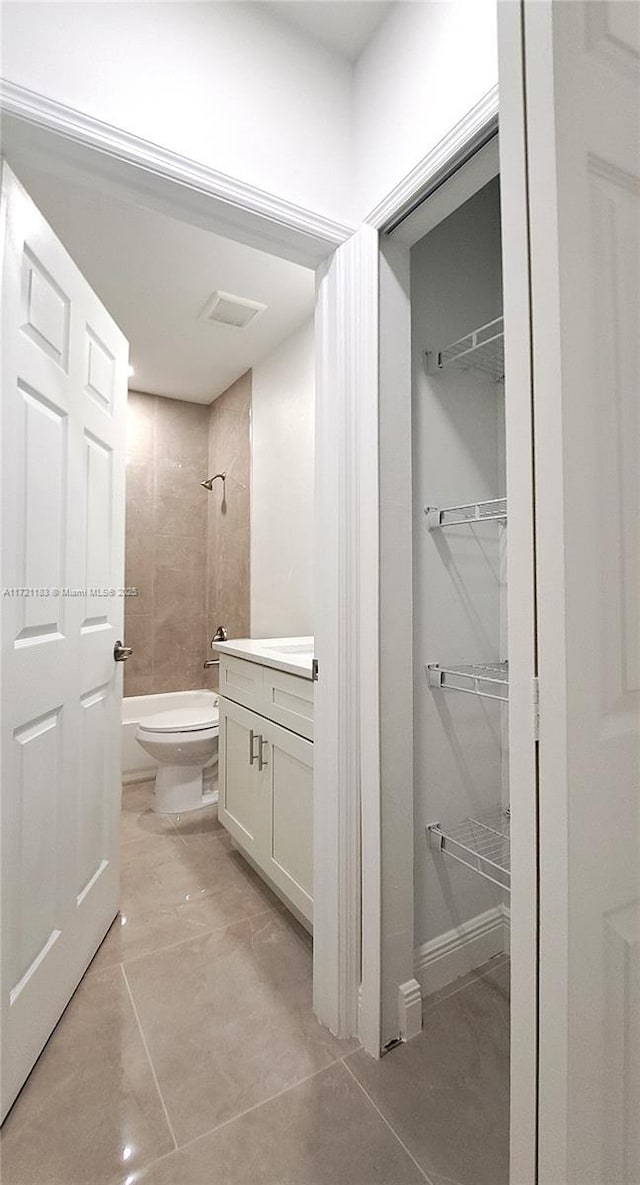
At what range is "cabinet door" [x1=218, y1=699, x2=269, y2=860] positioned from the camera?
1980 mm

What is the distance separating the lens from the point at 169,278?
2.40 meters

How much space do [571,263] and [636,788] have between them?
541 mm

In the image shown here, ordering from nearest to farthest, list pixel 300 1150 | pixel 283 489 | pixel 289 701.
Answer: pixel 300 1150 < pixel 289 701 < pixel 283 489

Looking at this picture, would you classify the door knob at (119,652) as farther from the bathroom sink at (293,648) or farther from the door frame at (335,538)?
the door frame at (335,538)

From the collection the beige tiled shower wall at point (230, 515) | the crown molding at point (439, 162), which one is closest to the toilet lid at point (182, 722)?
the beige tiled shower wall at point (230, 515)

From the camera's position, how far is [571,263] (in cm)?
55

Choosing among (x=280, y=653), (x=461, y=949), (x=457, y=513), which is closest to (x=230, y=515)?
(x=280, y=653)

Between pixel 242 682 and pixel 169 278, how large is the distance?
5.91ft

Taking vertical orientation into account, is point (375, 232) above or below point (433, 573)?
above

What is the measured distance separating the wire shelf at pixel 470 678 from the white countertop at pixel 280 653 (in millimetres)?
362

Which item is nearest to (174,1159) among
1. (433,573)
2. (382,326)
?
(433,573)

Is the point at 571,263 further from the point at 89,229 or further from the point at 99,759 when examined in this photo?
the point at 89,229

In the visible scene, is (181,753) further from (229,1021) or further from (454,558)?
(454,558)

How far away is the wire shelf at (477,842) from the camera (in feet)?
5.00
